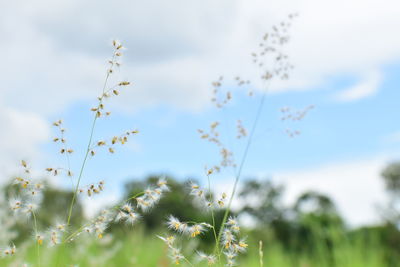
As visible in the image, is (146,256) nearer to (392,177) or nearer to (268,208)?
(268,208)

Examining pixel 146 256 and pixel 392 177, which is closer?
pixel 146 256

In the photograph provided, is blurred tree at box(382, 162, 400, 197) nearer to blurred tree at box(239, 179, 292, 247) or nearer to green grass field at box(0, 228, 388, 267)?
blurred tree at box(239, 179, 292, 247)

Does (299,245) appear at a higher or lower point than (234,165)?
higher

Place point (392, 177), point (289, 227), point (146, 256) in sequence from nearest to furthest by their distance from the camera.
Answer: point (146, 256) → point (289, 227) → point (392, 177)

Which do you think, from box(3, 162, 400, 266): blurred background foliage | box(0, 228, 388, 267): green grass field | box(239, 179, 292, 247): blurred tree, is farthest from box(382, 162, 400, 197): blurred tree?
box(0, 228, 388, 267): green grass field

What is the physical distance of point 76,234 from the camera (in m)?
2.73

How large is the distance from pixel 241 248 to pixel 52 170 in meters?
1.12

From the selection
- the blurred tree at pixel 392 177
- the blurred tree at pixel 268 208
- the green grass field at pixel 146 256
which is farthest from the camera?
the blurred tree at pixel 392 177

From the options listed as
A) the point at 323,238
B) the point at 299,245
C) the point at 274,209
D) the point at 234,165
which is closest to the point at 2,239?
the point at 234,165

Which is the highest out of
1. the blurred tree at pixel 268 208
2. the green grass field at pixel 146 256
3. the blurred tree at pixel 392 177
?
the blurred tree at pixel 392 177

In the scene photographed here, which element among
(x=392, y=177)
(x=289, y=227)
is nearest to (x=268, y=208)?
(x=289, y=227)

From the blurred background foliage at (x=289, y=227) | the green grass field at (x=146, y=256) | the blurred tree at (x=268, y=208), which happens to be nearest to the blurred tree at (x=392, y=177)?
the blurred background foliage at (x=289, y=227)

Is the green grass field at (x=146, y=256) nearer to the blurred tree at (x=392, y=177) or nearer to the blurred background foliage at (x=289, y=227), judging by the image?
the blurred background foliage at (x=289, y=227)

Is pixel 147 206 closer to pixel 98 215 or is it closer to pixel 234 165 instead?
pixel 98 215
